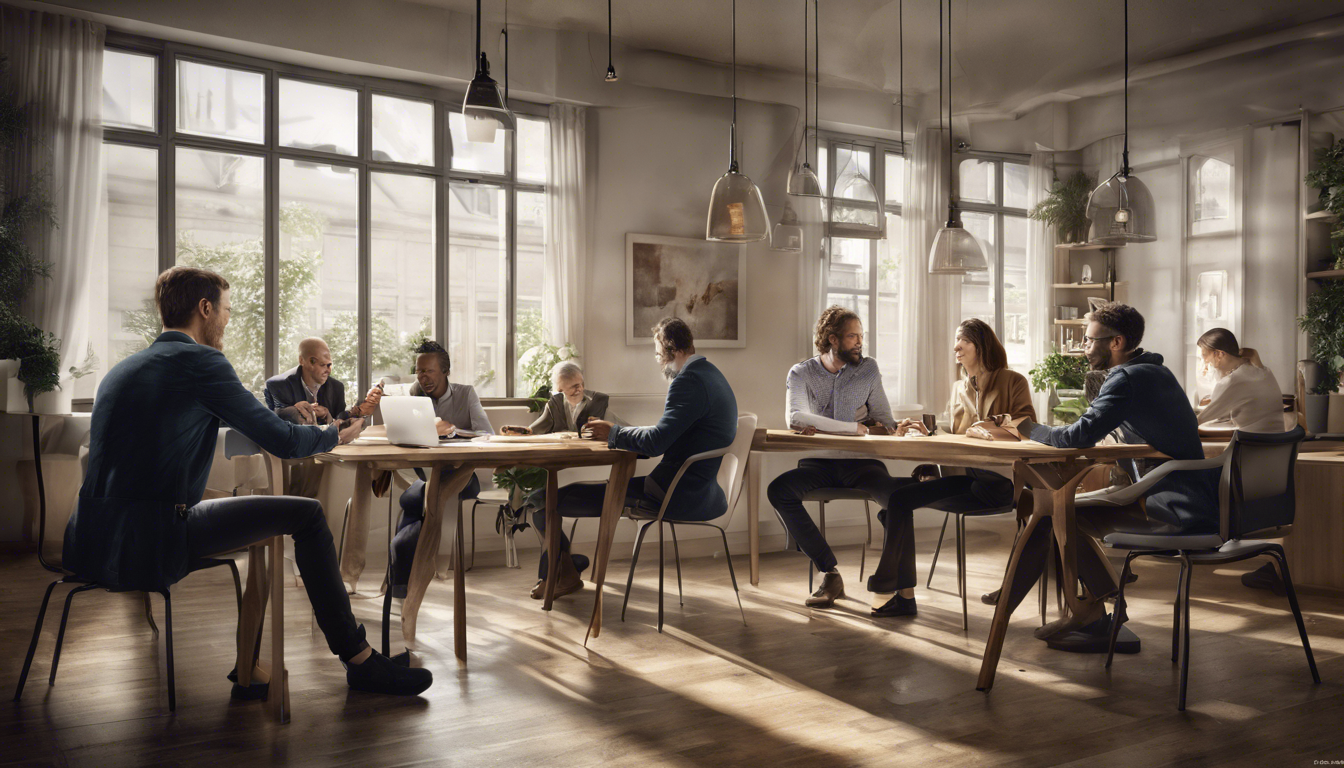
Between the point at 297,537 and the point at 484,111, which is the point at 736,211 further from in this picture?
the point at 297,537

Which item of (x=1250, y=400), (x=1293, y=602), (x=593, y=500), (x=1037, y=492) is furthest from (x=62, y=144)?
(x=1250, y=400)

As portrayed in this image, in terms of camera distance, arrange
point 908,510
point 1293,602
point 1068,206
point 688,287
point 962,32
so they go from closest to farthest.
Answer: point 1293,602
point 908,510
point 962,32
point 688,287
point 1068,206

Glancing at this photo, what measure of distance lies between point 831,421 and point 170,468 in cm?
294

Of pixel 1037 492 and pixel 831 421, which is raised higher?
pixel 831 421

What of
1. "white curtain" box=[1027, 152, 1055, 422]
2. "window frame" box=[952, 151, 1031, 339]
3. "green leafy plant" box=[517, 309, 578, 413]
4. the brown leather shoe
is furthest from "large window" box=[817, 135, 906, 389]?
the brown leather shoe

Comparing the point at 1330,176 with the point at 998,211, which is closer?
the point at 1330,176

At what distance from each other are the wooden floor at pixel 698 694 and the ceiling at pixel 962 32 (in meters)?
4.03

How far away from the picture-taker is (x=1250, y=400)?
577 cm

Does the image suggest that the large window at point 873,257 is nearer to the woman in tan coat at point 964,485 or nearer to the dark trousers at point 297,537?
the woman in tan coat at point 964,485

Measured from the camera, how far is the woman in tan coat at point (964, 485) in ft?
14.9

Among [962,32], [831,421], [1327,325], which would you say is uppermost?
[962,32]

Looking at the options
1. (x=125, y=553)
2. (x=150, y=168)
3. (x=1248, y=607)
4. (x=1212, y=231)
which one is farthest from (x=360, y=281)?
(x=1212, y=231)

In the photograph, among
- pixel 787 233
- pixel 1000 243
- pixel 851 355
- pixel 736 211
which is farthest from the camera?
pixel 1000 243

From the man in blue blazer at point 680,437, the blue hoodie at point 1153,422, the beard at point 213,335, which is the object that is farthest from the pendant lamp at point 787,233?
the beard at point 213,335
